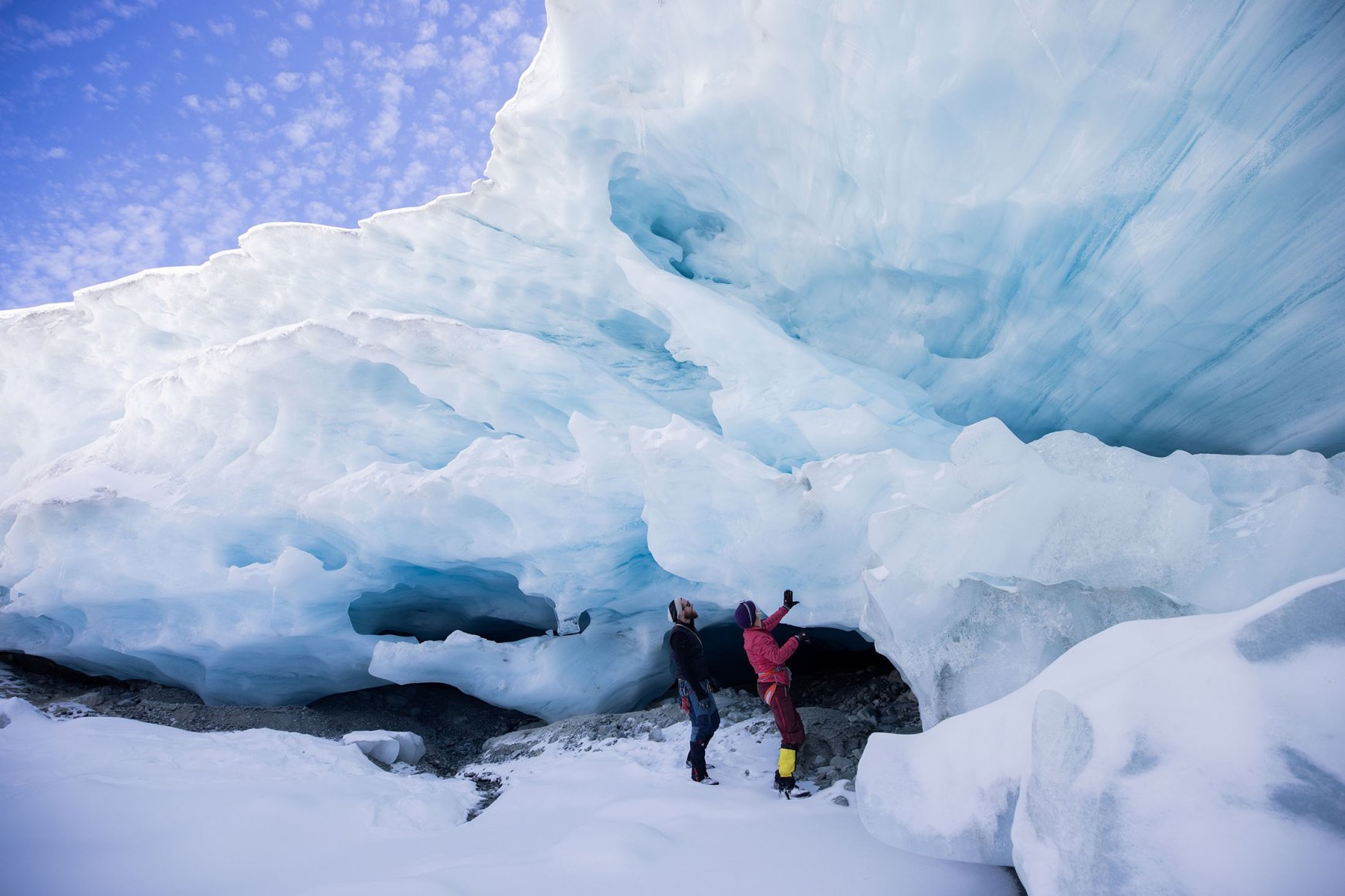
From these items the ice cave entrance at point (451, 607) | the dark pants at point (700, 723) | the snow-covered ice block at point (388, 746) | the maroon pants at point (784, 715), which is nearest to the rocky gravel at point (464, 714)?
the snow-covered ice block at point (388, 746)

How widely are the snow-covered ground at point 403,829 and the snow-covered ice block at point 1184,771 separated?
1.20ft

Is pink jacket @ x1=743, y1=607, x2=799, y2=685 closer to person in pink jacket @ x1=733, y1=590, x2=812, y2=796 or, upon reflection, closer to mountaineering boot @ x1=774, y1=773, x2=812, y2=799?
person in pink jacket @ x1=733, y1=590, x2=812, y2=796

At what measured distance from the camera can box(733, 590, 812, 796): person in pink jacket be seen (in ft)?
10.9

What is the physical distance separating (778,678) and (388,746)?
335cm

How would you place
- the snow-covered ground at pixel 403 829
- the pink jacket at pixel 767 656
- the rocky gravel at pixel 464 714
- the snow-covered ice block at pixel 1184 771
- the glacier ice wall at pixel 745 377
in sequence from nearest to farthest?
the snow-covered ice block at pixel 1184 771, the snow-covered ground at pixel 403 829, the glacier ice wall at pixel 745 377, the pink jacket at pixel 767 656, the rocky gravel at pixel 464 714

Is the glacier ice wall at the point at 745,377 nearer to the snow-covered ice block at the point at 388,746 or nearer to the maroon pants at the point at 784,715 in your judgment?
the snow-covered ice block at the point at 388,746

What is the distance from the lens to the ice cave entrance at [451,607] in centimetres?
683

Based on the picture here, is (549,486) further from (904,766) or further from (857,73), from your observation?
(857,73)

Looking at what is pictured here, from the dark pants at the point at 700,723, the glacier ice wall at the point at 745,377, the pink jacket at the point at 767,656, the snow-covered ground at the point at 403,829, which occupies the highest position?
the glacier ice wall at the point at 745,377

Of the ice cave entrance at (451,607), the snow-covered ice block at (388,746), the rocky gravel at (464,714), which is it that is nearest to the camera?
the rocky gravel at (464,714)

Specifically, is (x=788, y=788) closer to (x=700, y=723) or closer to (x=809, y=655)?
(x=700, y=723)

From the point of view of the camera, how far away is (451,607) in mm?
7516

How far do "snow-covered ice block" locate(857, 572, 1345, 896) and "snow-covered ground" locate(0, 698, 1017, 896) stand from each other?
36 centimetres

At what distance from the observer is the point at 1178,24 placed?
9.97 feet
